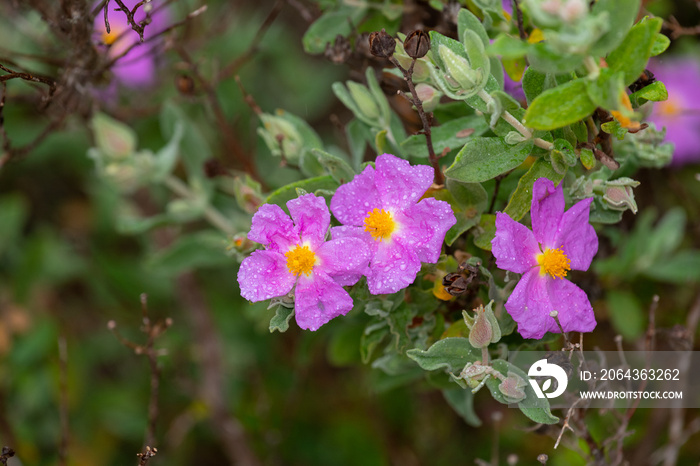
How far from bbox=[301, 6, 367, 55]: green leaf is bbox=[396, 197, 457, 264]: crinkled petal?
0.51 m

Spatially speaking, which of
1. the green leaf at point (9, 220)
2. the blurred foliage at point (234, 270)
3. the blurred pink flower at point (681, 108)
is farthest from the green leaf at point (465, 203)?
the green leaf at point (9, 220)

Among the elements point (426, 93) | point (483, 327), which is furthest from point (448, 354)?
point (426, 93)

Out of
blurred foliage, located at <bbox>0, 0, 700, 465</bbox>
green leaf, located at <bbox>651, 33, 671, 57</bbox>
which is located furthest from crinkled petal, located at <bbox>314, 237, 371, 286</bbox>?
green leaf, located at <bbox>651, 33, 671, 57</bbox>

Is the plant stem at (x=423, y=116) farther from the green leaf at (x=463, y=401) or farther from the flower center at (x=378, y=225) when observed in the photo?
the green leaf at (x=463, y=401)

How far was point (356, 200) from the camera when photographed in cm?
98

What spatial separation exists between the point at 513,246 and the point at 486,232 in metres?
0.12

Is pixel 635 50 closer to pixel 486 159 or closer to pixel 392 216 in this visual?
pixel 486 159

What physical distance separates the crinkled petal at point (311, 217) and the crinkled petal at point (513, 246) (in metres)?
0.24

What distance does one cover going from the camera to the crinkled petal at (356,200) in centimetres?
97

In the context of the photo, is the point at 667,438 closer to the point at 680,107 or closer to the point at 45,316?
the point at 680,107

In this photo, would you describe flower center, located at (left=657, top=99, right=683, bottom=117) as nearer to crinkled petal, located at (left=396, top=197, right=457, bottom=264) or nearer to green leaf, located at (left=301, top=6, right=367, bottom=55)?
green leaf, located at (left=301, top=6, right=367, bottom=55)

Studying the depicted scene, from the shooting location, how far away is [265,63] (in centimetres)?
254

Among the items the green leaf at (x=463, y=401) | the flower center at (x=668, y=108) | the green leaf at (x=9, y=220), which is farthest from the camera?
the flower center at (x=668, y=108)

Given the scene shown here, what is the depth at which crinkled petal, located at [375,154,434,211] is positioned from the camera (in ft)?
3.17
